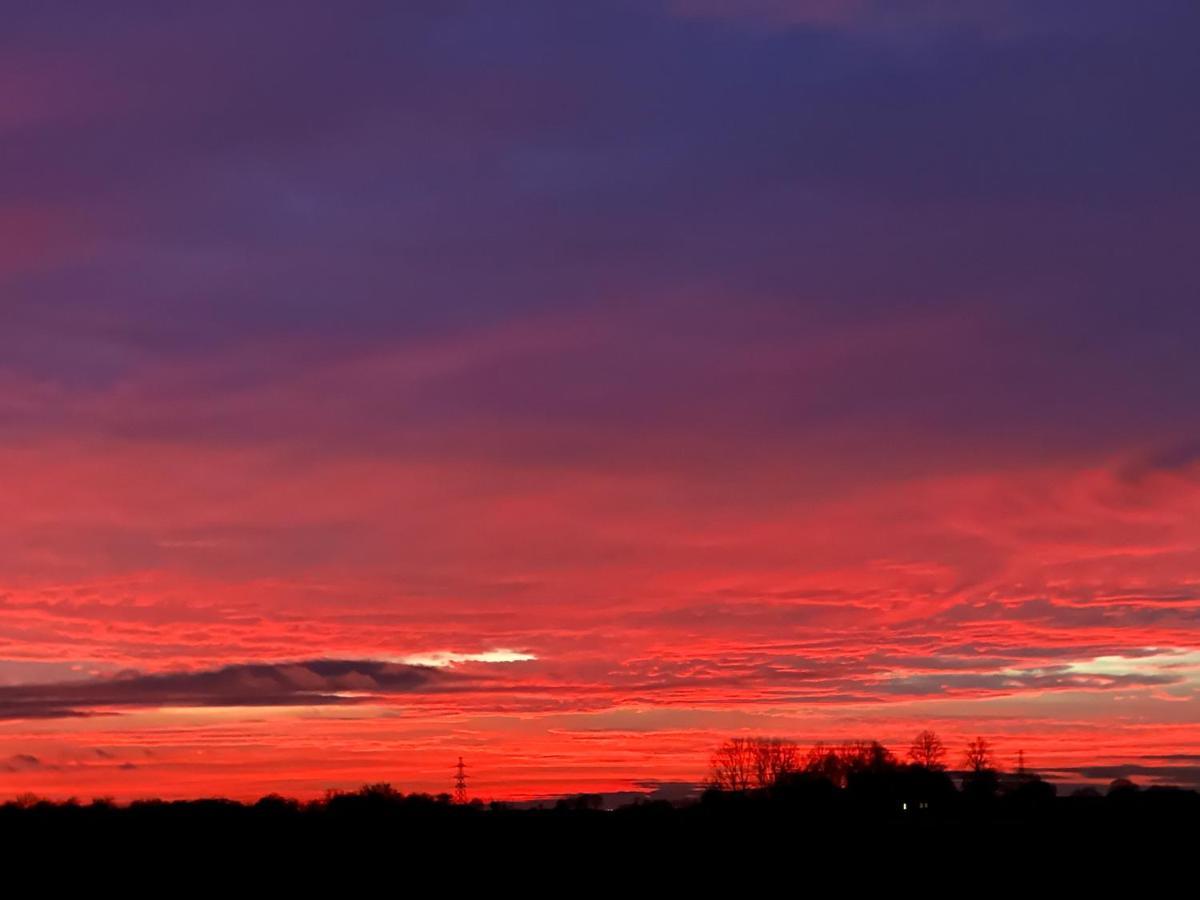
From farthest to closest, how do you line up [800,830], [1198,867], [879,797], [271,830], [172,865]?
[879,797] < [271,830] < [800,830] < [172,865] < [1198,867]

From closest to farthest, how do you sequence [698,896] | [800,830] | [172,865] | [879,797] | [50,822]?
[698,896] → [172,865] → [800,830] → [50,822] → [879,797]

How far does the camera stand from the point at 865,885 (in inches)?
3290

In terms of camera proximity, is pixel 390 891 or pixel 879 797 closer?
pixel 390 891

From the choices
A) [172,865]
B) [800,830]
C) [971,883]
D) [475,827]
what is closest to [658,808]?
[475,827]

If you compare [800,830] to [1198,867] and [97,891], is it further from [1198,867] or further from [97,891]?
[97,891]

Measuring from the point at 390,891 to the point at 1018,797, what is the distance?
135 meters

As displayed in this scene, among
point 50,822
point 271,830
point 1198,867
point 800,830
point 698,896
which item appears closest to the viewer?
point 698,896

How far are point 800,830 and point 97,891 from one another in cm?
5611

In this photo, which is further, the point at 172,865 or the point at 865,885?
the point at 172,865

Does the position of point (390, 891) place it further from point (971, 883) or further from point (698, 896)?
point (971, 883)

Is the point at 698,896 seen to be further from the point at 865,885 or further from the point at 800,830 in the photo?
the point at 800,830

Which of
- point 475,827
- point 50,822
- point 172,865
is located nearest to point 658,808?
point 475,827

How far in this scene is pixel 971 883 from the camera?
270 feet

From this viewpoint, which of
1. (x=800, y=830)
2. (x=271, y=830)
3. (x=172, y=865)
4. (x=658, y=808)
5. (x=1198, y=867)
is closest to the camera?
(x=1198, y=867)
